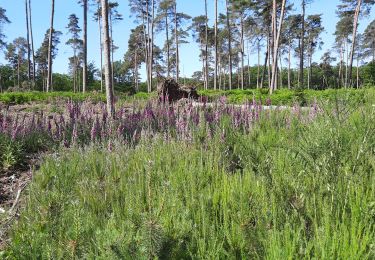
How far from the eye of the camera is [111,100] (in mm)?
7324

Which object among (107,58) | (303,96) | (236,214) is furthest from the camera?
(303,96)

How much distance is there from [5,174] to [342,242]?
15.2 ft

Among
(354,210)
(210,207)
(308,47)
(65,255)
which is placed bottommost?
(65,255)

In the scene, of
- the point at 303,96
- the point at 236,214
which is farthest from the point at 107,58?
the point at 303,96

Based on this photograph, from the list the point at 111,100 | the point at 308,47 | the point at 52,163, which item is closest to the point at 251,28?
the point at 308,47

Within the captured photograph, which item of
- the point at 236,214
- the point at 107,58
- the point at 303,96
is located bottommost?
the point at 236,214

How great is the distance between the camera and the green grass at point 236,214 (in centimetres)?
169

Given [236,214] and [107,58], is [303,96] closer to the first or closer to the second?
[107,58]

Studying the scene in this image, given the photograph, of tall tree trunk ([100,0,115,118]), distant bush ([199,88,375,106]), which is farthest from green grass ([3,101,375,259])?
tall tree trunk ([100,0,115,118])

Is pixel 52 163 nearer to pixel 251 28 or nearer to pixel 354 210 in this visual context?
pixel 354 210

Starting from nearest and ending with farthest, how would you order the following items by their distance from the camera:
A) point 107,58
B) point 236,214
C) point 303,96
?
point 236,214 → point 107,58 → point 303,96

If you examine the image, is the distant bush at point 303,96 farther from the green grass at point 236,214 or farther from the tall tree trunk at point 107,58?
the tall tree trunk at point 107,58

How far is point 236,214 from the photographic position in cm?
224

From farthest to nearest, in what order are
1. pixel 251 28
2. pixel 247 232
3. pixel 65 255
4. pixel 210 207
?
1. pixel 251 28
2. pixel 210 207
3. pixel 65 255
4. pixel 247 232
